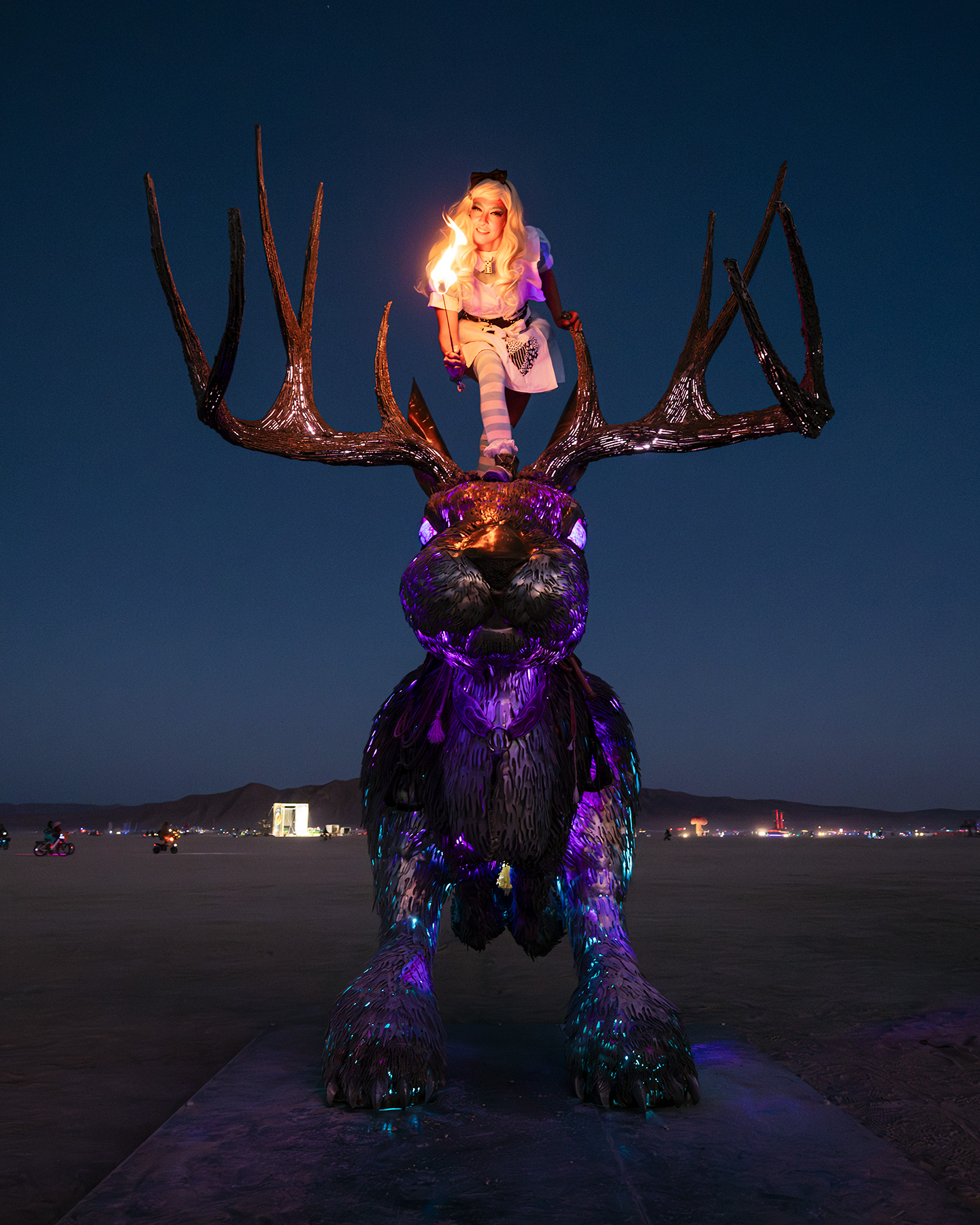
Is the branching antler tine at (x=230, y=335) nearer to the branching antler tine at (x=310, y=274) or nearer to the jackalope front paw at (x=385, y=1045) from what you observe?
the branching antler tine at (x=310, y=274)

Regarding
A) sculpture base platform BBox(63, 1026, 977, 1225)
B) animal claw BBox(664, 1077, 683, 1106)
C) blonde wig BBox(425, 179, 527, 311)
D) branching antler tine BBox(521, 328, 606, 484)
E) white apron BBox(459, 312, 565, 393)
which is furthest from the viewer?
white apron BBox(459, 312, 565, 393)

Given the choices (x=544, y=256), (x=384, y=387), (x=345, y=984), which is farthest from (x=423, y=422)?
(x=345, y=984)

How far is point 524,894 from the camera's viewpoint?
→ 9.82 feet

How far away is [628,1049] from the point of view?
2.23 metres

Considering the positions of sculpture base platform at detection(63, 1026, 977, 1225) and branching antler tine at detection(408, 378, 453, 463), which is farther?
branching antler tine at detection(408, 378, 453, 463)

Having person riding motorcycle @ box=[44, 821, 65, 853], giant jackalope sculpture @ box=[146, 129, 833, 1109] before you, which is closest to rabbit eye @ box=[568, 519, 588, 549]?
giant jackalope sculpture @ box=[146, 129, 833, 1109]

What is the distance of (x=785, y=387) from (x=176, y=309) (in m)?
2.14

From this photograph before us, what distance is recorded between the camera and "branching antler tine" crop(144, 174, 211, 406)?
2943 millimetres

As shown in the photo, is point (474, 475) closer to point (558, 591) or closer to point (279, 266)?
point (558, 591)

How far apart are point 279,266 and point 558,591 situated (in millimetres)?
1890

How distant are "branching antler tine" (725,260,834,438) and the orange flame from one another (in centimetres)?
137

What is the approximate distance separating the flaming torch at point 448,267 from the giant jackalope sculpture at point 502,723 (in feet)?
1.37

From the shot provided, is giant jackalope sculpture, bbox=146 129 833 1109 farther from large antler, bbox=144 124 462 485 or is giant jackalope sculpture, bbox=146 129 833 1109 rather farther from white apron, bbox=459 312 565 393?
white apron, bbox=459 312 565 393

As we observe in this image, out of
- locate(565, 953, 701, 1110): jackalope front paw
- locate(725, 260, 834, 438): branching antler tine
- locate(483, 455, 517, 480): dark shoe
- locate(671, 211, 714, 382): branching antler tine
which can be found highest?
locate(671, 211, 714, 382): branching antler tine
